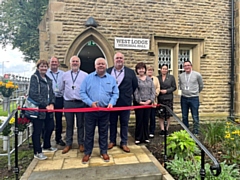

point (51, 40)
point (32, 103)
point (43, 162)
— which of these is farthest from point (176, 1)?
point (43, 162)

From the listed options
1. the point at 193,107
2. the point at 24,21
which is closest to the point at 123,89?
the point at 193,107

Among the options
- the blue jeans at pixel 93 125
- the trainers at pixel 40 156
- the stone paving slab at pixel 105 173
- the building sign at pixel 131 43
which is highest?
the building sign at pixel 131 43

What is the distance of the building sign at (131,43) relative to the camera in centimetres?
680

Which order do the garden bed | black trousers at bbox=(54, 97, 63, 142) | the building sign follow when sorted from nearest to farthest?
the garden bed
black trousers at bbox=(54, 97, 63, 142)
the building sign

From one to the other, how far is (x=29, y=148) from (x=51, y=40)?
316cm

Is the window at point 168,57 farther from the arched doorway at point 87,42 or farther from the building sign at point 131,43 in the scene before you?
the arched doorway at point 87,42

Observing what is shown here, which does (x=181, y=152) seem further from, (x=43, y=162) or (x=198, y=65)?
(x=198, y=65)

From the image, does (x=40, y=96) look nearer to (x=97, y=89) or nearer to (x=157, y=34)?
(x=97, y=89)

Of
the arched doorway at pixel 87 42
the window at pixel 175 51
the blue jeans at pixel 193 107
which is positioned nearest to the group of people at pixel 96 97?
the blue jeans at pixel 193 107

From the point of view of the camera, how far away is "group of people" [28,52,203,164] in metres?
3.50

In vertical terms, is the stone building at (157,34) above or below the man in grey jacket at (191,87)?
above

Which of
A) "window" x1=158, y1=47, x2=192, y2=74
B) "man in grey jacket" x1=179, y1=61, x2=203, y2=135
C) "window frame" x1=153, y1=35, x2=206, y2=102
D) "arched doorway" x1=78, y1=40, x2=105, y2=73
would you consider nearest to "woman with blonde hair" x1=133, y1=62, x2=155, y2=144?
"man in grey jacket" x1=179, y1=61, x2=203, y2=135

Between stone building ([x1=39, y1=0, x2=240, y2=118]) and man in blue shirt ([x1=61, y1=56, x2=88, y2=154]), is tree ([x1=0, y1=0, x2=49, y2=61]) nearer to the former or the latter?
stone building ([x1=39, y1=0, x2=240, y2=118])

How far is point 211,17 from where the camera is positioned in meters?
7.61
